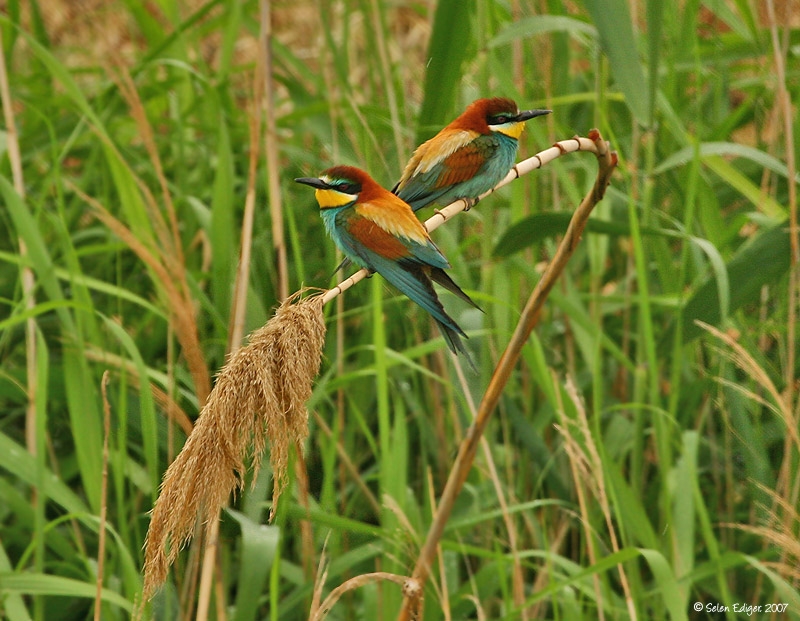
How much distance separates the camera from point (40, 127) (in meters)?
2.81

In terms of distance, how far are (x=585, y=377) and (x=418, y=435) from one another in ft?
1.47

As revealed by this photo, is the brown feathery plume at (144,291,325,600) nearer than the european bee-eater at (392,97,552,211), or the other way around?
the brown feathery plume at (144,291,325,600)

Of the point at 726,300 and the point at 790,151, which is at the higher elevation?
the point at 790,151

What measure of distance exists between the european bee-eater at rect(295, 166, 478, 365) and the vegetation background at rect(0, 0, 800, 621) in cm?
43

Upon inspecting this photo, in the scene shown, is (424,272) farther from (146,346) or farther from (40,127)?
(40,127)

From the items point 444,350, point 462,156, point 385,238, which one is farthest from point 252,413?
point 444,350

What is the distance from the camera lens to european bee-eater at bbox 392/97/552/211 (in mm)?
1011

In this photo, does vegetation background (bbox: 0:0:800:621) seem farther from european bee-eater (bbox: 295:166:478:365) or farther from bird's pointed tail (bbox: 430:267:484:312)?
bird's pointed tail (bbox: 430:267:484:312)

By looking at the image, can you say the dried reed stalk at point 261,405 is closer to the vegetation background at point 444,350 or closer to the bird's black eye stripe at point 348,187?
the bird's black eye stripe at point 348,187

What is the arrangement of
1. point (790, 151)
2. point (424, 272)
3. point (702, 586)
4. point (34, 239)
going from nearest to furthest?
point (424, 272)
point (34, 239)
point (790, 151)
point (702, 586)

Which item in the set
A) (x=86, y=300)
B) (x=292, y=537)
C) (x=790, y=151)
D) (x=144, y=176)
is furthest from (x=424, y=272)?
(x=144, y=176)

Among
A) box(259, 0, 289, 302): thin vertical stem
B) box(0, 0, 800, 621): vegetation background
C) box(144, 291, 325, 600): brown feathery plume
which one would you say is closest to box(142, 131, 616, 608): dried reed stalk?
box(144, 291, 325, 600): brown feathery plume

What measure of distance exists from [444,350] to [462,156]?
101 cm

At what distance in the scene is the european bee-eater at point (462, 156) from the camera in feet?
3.32
